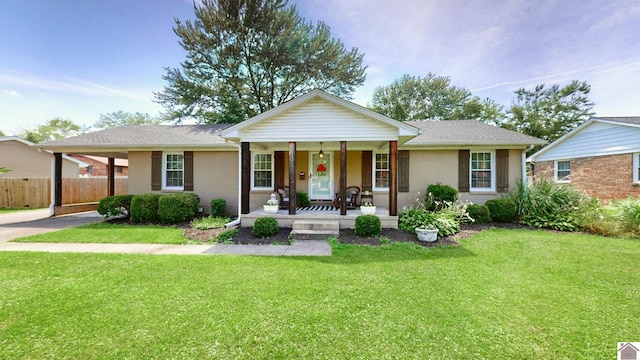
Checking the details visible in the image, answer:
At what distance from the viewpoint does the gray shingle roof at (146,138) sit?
9.29m

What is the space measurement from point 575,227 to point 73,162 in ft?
97.8

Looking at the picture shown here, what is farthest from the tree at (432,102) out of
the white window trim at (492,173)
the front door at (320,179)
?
the front door at (320,179)

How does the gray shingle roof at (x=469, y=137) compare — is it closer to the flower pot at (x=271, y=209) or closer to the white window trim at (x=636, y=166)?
the flower pot at (x=271, y=209)

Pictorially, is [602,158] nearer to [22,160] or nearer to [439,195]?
[439,195]

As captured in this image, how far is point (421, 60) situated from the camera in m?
13.1

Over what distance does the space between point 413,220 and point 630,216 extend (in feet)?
20.0

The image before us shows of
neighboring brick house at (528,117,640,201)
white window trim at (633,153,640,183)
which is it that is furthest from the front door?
white window trim at (633,153,640,183)

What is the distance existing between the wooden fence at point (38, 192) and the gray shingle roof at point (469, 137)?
16.6 meters

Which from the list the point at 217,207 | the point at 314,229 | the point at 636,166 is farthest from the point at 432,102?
the point at 217,207

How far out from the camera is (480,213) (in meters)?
8.06

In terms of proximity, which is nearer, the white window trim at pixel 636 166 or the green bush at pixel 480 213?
the green bush at pixel 480 213

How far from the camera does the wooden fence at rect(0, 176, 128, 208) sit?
12.4 metres

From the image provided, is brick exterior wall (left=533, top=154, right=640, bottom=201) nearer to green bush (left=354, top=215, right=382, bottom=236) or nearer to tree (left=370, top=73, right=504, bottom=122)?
green bush (left=354, top=215, right=382, bottom=236)

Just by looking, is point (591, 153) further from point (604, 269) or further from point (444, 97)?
point (444, 97)
